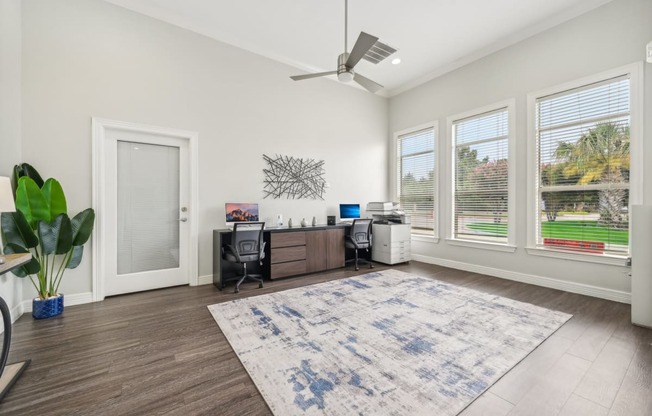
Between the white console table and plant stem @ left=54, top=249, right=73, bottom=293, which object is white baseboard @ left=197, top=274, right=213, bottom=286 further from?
the white console table

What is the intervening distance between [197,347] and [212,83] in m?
3.54

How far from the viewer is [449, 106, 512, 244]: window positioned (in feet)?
14.1

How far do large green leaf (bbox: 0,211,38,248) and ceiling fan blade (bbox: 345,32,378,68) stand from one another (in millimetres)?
3480

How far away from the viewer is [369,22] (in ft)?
12.2

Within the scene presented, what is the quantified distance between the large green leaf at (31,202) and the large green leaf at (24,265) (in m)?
0.24

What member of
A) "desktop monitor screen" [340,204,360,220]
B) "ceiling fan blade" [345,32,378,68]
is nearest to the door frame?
"ceiling fan blade" [345,32,378,68]

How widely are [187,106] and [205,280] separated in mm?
2500

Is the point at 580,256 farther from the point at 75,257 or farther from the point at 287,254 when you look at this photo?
the point at 75,257

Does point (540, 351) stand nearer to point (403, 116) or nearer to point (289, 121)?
point (289, 121)

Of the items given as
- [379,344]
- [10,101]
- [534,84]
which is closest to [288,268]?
[379,344]

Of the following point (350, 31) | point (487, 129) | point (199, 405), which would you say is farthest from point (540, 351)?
point (350, 31)

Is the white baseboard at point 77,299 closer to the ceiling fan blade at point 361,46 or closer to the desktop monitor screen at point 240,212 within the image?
the desktop monitor screen at point 240,212

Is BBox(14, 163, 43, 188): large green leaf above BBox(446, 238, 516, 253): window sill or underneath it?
above

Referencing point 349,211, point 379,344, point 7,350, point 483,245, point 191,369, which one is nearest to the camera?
point 7,350
